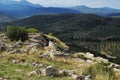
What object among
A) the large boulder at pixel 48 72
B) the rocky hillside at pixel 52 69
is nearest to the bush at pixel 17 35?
the rocky hillside at pixel 52 69

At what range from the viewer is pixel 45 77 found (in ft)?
52.3

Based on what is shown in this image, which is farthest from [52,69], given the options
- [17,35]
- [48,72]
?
[17,35]

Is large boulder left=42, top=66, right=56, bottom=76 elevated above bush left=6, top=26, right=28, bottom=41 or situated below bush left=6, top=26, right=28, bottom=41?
above

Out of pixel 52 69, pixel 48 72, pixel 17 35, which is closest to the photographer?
pixel 48 72

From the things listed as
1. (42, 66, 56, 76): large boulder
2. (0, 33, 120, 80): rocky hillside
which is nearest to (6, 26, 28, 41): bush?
(0, 33, 120, 80): rocky hillside

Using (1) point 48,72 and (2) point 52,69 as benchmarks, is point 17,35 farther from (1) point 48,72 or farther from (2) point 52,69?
(1) point 48,72

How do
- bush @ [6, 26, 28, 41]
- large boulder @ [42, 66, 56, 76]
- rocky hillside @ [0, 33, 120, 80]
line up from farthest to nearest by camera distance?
bush @ [6, 26, 28, 41] < large boulder @ [42, 66, 56, 76] < rocky hillside @ [0, 33, 120, 80]

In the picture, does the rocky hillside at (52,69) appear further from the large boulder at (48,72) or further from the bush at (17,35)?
the bush at (17,35)

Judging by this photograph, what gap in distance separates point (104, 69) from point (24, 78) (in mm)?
4282

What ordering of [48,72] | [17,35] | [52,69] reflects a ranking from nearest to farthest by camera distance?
1. [48,72]
2. [52,69]
3. [17,35]

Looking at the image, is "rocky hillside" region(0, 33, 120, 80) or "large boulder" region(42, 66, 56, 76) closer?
"rocky hillside" region(0, 33, 120, 80)

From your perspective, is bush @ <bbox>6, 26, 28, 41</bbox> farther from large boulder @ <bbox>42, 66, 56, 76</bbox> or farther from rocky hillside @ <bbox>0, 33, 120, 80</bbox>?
large boulder @ <bbox>42, 66, 56, 76</bbox>

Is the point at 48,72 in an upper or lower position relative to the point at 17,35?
upper

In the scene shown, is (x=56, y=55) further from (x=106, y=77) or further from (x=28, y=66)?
(x=106, y=77)
